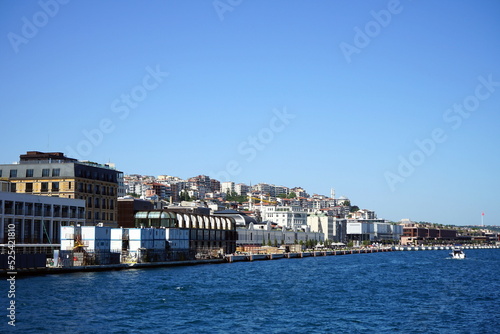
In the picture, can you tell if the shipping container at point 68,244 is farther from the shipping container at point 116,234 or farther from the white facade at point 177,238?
the white facade at point 177,238

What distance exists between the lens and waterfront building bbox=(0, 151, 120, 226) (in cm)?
12119

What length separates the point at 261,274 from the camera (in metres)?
105

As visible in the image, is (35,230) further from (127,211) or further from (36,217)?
(127,211)

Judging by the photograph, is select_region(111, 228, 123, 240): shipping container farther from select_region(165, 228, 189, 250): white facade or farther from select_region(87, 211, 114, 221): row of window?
select_region(87, 211, 114, 221): row of window

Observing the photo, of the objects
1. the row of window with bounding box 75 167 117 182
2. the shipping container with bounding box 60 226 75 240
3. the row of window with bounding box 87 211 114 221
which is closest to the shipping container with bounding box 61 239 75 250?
the shipping container with bounding box 60 226 75 240

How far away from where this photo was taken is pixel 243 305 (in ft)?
206

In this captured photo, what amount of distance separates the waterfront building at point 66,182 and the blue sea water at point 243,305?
33.5m

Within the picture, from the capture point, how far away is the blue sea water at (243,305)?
50000mm

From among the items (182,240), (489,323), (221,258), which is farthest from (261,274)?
(489,323)

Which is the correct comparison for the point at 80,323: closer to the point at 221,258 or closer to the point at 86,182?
Result: the point at 86,182

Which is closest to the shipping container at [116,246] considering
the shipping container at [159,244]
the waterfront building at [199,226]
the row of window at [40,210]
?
the shipping container at [159,244]

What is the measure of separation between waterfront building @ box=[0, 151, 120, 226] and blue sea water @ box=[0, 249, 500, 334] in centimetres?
3353

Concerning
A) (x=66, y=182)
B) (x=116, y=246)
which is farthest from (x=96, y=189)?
(x=116, y=246)

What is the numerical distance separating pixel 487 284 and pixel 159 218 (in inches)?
2573
